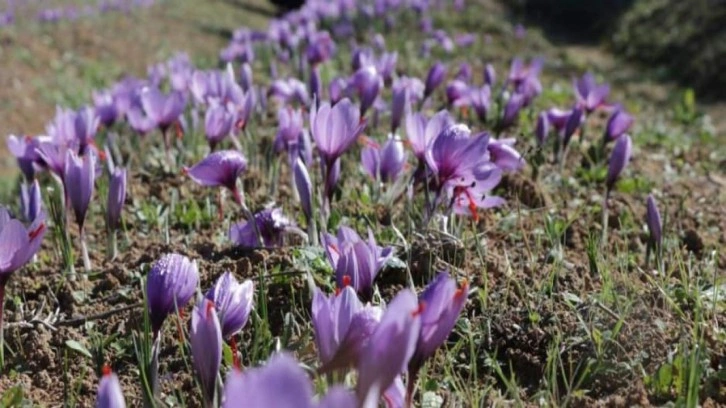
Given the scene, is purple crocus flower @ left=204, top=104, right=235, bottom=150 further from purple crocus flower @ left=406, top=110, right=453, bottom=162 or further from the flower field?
purple crocus flower @ left=406, top=110, right=453, bottom=162

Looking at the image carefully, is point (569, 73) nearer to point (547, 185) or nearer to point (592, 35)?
point (592, 35)

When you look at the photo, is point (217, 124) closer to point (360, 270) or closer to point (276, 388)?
point (360, 270)

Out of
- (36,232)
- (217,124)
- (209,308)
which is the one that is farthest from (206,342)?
(217,124)

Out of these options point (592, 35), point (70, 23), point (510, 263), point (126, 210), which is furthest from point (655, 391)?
point (592, 35)

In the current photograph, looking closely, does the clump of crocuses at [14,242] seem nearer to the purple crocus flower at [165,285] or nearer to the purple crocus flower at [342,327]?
the purple crocus flower at [165,285]

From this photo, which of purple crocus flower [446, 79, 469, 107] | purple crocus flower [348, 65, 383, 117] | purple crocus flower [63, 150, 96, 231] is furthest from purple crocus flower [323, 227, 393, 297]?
purple crocus flower [446, 79, 469, 107]
